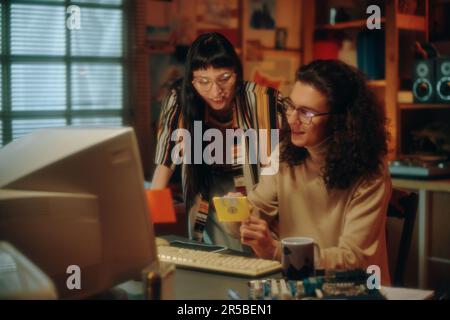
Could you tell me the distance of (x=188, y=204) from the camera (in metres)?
2.73

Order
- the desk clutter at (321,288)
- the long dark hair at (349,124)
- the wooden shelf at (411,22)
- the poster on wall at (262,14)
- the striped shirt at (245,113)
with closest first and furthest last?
the desk clutter at (321,288)
the long dark hair at (349,124)
the striped shirt at (245,113)
the wooden shelf at (411,22)
the poster on wall at (262,14)

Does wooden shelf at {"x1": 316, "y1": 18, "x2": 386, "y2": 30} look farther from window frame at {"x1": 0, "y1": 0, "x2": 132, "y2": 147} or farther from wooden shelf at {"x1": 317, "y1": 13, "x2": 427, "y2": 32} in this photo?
window frame at {"x1": 0, "y1": 0, "x2": 132, "y2": 147}

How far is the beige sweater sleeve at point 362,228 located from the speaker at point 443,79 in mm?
2137

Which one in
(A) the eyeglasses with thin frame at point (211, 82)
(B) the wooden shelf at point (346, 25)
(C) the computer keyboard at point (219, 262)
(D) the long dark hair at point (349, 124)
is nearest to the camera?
(C) the computer keyboard at point (219, 262)

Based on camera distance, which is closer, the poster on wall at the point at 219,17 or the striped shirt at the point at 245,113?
the striped shirt at the point at 245,113

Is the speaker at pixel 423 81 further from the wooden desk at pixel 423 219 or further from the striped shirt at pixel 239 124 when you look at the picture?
the striped shirt at pixel 239 124

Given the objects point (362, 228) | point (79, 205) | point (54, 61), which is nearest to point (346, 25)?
point (54, 61)

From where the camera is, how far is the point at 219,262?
178cm

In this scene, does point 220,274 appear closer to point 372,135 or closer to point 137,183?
point 137,183

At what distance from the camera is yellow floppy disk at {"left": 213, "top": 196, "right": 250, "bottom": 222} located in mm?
1779

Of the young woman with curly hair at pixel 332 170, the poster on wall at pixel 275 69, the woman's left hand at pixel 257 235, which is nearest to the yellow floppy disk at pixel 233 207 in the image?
the woman's left hand at pixel 257 235

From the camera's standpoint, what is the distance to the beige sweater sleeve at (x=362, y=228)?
70.9 inches

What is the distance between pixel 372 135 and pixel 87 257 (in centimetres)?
104
